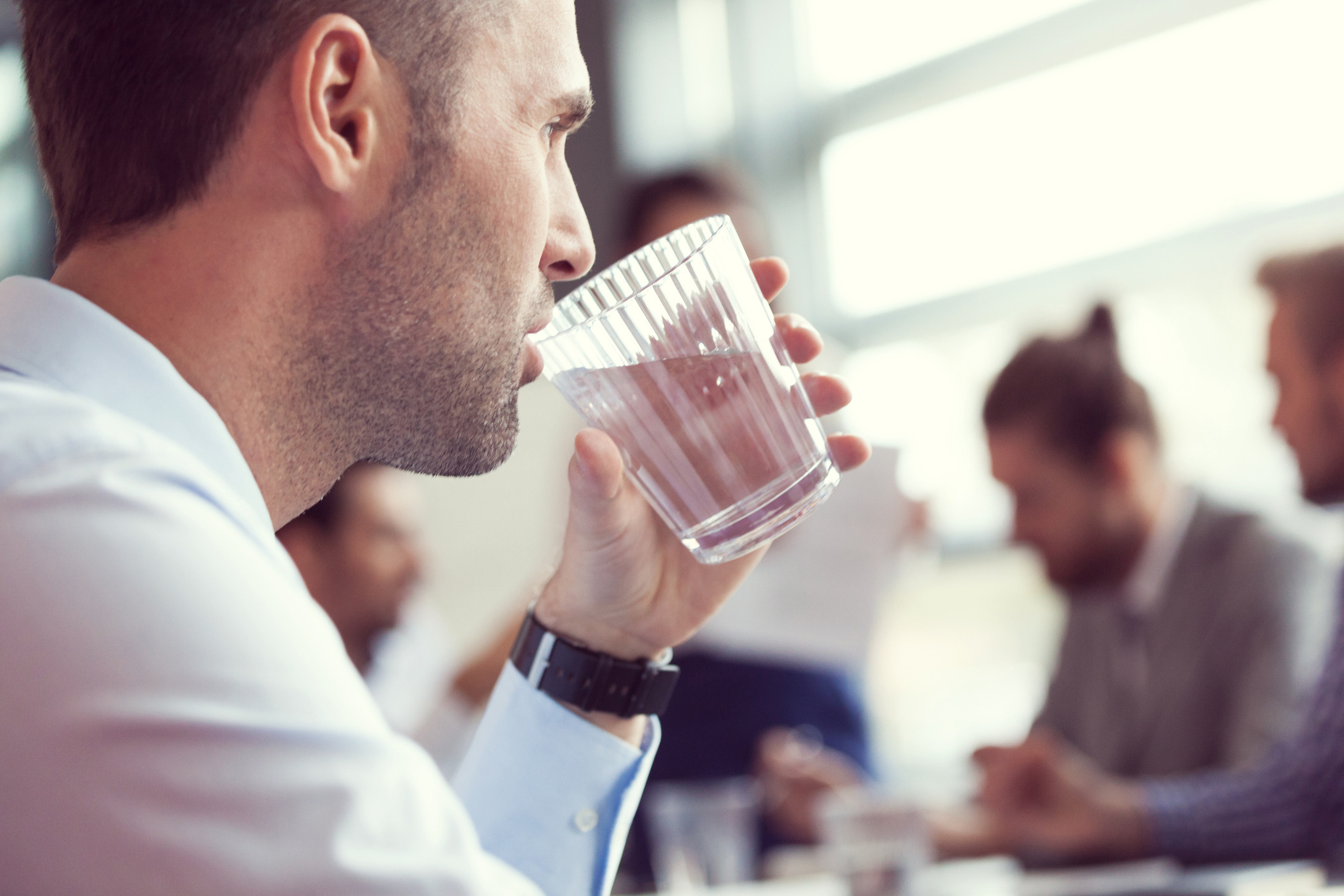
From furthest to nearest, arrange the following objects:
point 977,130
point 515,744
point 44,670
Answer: point 977,130
point 515,744
point 44,670

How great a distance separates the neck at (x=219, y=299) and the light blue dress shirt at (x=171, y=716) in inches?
6.5

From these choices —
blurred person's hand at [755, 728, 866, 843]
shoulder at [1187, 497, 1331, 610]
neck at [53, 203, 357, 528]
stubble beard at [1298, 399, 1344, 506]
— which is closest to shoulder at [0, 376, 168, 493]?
neck at [53, 203, 357, 528]

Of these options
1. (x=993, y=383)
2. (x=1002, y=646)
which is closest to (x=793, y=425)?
(x=993, y=383)

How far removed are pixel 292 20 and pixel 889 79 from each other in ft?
8.83

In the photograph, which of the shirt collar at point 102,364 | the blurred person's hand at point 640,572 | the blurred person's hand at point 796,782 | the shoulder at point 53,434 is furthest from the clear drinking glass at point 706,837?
the shoulder at point 53,434

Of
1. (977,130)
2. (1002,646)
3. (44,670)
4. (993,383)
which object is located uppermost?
(44,670)

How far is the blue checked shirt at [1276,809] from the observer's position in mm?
1761

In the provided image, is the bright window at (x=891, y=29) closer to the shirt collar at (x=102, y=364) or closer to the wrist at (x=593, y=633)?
the wrist at (x=593, y=633)

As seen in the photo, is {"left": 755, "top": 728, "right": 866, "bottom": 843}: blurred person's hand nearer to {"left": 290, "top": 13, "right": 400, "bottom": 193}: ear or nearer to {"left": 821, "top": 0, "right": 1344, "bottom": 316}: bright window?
{"left": 290, "top": 13, "right": 400, "bottom": 193}: ear

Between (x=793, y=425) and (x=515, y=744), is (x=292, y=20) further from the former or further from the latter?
(x=515, y=744)

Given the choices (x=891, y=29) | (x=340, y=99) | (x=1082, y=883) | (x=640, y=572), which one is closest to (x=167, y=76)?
(x=340, y=99)

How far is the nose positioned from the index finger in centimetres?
15

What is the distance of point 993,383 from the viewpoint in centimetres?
243

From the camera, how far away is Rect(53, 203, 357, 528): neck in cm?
71
